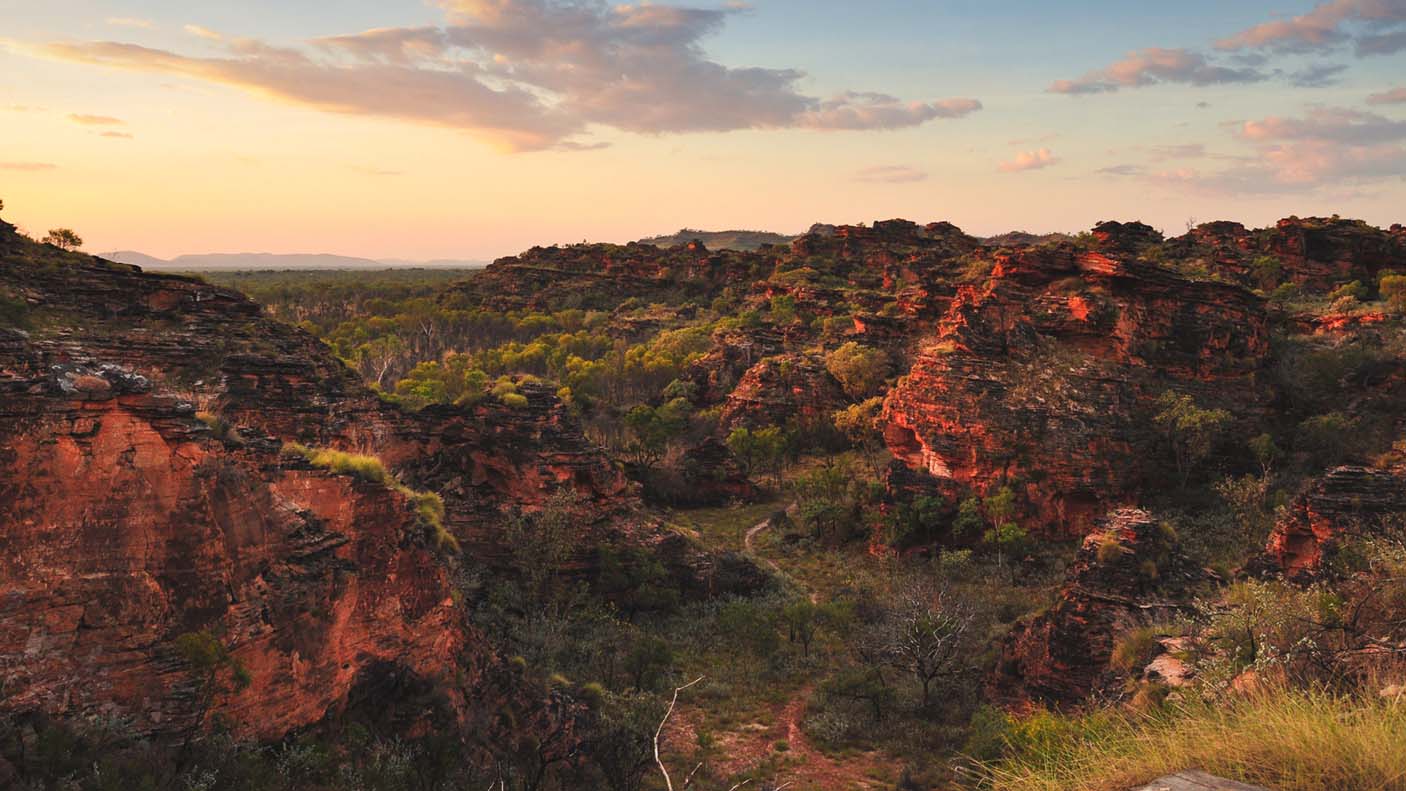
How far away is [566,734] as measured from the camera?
14.2 m

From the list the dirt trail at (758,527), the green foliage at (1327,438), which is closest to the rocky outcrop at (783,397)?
the dirt trail at (758,527)

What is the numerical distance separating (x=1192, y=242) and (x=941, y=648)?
208ft

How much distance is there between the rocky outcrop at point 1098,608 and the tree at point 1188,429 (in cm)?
1630

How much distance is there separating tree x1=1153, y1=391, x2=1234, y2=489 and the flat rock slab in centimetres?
3093

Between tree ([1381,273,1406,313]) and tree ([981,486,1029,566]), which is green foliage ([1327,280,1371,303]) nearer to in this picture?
tree ([1381,273,1406,313])

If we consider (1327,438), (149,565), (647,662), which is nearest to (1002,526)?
(1327,438)

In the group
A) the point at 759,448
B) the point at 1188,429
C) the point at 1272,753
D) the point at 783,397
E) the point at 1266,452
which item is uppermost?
the point at 1272,753

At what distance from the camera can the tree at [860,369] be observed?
49.3 meters

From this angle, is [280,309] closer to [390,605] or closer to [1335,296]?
[390,605]

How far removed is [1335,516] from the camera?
54.4 feet

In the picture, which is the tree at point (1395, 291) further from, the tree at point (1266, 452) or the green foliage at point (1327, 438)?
the tree at point (1266, 452)

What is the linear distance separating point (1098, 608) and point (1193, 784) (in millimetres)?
12956

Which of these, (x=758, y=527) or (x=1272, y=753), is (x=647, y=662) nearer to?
(x=1272, y=753)

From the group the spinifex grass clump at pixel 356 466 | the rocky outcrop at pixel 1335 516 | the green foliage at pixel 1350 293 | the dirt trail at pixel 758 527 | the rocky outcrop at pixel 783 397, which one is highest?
the green foliage at pixel 1350 293
